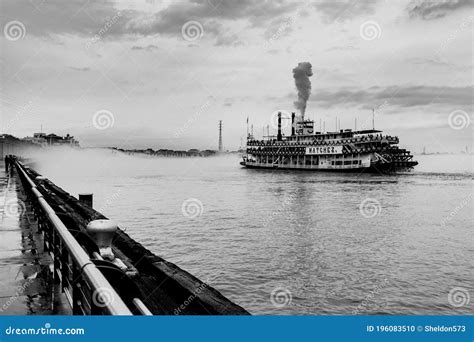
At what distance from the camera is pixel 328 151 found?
90.1 meters

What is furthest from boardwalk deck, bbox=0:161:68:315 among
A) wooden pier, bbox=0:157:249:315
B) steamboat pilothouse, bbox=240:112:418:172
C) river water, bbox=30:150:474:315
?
steamboat pilothouse, bbox=240:112:418:172

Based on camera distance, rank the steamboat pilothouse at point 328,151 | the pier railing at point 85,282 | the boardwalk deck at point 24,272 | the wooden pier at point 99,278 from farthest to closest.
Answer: the steamboat pilothouse at point 328,151
the boardwalk deck at point 24,272
the wooden pier at point 99,278
the pier railing at point 85,282

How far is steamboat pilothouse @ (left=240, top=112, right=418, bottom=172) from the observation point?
82.4 m

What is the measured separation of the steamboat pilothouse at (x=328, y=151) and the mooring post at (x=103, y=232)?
8026 cm

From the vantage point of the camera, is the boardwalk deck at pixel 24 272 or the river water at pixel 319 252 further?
the river water at pixel 319 252

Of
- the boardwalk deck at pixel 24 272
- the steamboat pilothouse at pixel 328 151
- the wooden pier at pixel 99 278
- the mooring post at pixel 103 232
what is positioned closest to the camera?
the wooden pier at pixel 99 278

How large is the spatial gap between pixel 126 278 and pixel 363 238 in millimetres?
17423

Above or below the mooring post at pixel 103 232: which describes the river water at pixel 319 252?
below

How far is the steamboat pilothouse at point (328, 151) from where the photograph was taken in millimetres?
82375

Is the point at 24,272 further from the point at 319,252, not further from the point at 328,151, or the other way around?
Answer: the point at 328,151

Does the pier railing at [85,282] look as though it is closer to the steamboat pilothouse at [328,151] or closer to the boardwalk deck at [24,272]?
the boardwalk deck at [24,272]

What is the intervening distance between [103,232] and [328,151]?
87.2 m

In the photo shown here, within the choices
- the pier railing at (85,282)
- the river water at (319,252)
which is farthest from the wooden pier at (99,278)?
the river water at (319,252)

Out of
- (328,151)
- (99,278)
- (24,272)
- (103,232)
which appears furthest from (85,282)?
(328,151)
